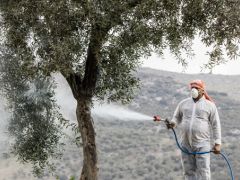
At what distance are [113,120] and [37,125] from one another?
2647 inches

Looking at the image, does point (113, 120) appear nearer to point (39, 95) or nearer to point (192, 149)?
point (39, 95)

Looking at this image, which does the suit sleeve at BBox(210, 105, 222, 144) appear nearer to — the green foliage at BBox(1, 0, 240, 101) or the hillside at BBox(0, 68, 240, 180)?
the green foliage at BBox(1, 0, 240, 101)

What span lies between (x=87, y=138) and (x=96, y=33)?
3.27 metres

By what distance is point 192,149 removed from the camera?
1316 centimetres

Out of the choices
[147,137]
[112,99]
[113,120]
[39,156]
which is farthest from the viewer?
[113,120]

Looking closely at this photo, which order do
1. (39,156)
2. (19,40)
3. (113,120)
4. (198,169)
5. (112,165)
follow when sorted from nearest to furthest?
(198,169), (19,40), (39,156), (112,165), (113,120)

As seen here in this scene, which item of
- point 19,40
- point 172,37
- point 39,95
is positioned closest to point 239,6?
point 172,37

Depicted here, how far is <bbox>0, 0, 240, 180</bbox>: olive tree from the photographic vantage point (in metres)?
16.4

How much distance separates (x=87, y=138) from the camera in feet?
58.7

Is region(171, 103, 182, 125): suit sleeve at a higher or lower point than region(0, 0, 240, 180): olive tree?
lower

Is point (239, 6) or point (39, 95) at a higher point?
point (239, 6)

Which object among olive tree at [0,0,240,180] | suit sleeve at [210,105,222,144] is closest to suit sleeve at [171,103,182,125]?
suit sleeve at [210,105,222,144]

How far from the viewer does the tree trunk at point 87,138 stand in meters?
17.8

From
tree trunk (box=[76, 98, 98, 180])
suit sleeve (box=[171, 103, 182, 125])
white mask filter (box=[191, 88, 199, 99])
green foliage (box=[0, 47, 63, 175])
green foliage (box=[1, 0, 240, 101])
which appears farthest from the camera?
green foliage (box=[0, 47, 63, 175])
